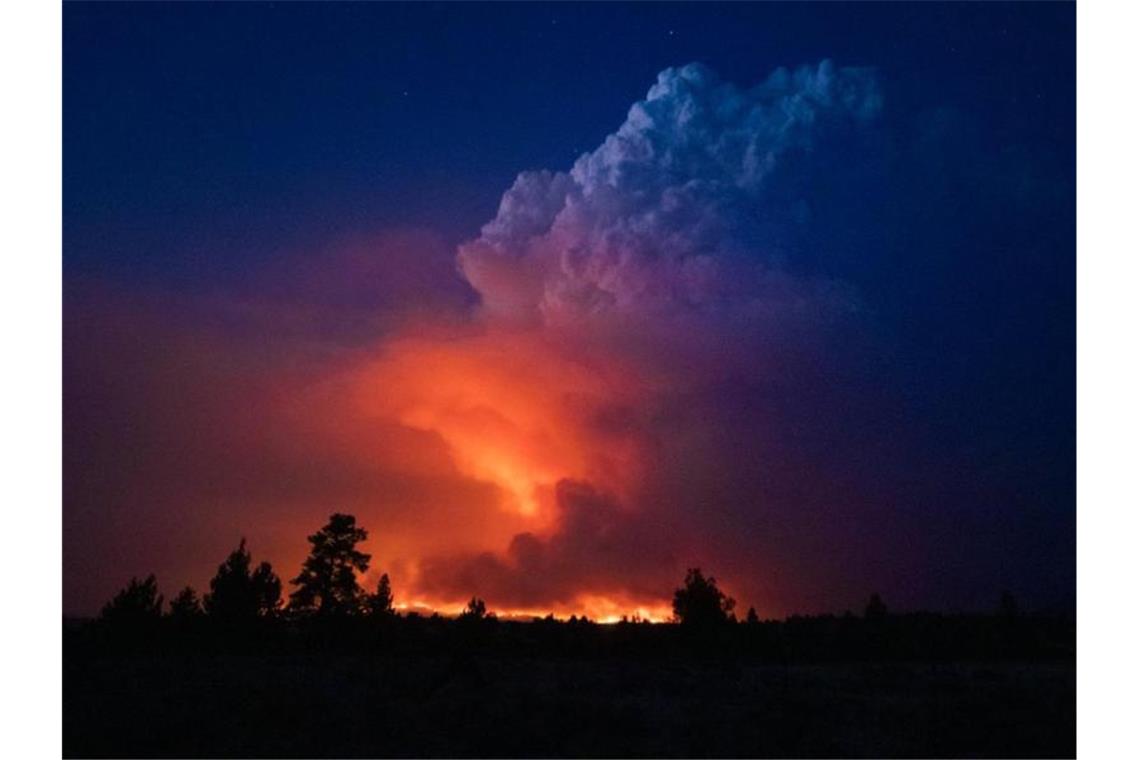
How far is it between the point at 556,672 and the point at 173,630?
23.4 metres

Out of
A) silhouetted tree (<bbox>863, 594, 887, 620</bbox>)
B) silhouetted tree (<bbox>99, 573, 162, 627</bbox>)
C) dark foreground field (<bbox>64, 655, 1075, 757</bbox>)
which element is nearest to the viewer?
dark foreground field (<bbox>64, 655, 1075, 757</bbox>)

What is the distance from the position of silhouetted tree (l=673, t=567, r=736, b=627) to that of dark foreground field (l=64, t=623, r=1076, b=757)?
17.2 m

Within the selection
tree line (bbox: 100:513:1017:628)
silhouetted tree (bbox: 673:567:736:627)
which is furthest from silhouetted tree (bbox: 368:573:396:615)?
silhouetted tree (bbox: 673:567:736:627)

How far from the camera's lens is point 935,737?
63.4ft

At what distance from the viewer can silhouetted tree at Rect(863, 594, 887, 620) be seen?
175 ft

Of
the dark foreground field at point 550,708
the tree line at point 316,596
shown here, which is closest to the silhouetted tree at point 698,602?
the tree line at point 316,596

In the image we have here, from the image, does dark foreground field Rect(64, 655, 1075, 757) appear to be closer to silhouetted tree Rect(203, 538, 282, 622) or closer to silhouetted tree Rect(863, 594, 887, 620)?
silhouetted tree Rect(203, 538, 282, 622)

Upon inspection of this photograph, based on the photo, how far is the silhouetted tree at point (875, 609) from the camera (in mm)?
53250

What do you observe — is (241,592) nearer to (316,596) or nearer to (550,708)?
(316,596)

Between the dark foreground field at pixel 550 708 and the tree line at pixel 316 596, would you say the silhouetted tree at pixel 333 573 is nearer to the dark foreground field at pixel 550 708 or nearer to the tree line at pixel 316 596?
the tree line at pixel 316 596

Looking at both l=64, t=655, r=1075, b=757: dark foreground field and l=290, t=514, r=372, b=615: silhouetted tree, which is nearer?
l=64, t=655, r=1075, b=757: dark foreground field

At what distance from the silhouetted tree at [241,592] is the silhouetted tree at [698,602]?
23.0m
